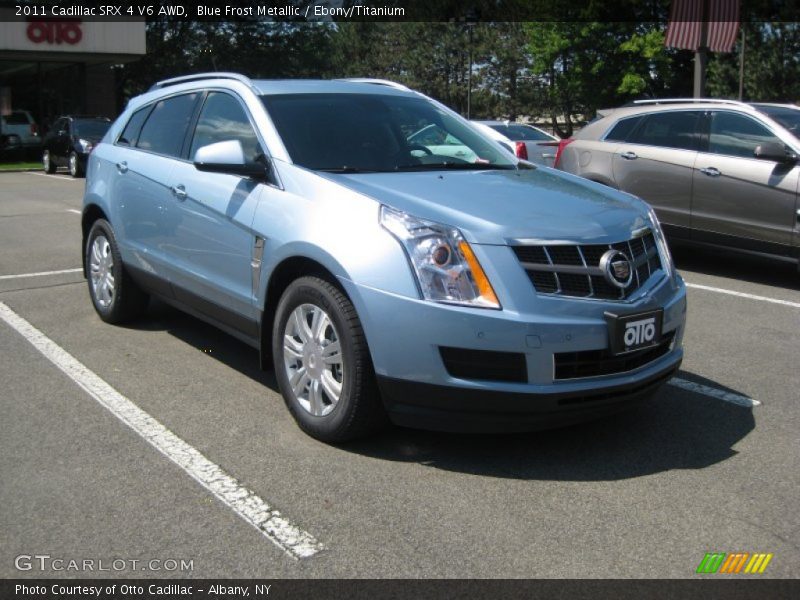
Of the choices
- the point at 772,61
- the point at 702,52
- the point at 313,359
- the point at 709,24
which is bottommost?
the point at 313,359

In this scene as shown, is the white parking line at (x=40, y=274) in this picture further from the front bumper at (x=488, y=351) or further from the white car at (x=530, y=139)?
the white car at (x=530, y=139)

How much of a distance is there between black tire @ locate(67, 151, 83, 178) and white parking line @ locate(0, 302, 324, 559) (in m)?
19.2

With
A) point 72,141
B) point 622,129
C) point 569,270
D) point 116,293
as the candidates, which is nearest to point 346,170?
point 569,270

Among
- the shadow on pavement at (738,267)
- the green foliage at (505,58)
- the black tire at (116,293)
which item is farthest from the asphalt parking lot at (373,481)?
the green foliage at (505,58)

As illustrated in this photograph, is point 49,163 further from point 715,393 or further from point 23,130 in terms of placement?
point 715,393

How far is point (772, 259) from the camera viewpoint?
27.5ft

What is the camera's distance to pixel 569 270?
3.96 metres

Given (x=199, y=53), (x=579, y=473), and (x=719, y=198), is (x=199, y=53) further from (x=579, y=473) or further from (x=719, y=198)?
(x=579, y=473)

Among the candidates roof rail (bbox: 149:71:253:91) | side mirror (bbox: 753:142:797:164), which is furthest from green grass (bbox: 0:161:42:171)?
side mirror (bbox: 753:142:797:164)

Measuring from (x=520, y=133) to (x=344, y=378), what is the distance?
1467 cm

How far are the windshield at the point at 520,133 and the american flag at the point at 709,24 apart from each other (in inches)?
130

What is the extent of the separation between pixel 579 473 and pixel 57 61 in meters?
33.1

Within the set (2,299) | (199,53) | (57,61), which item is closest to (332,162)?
(2,299)

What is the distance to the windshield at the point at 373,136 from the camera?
4.91 meters
